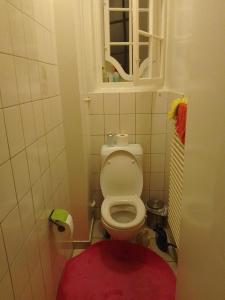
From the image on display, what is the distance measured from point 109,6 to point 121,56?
41 cm

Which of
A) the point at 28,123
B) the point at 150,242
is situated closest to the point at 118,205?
the point at 150,242

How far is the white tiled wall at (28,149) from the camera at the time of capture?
0.81 m

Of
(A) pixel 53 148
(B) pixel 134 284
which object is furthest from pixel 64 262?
(A) pixel 53 148

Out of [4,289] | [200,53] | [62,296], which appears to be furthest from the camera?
[62,296]

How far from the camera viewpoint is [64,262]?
1.68 meters

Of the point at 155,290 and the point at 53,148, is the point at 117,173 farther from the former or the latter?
the point at 155,290

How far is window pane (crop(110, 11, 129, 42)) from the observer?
6.57 feet

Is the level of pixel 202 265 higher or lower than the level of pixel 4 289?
higher

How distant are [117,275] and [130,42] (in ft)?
6.19

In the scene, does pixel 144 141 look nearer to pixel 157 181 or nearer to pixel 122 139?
pixel 122 139

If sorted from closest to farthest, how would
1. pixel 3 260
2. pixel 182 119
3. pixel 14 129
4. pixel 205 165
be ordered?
pixel 205 165 → pixel 3 260 → pixel 14 129 → pixel 182 119

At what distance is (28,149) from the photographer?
101 cm

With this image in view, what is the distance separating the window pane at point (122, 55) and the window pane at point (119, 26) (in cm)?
7

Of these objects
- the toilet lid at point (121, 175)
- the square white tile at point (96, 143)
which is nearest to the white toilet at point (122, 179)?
the toilet lid at point (121, 175)
